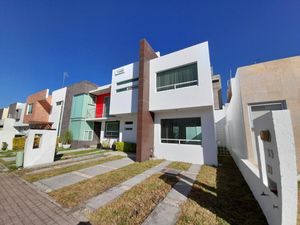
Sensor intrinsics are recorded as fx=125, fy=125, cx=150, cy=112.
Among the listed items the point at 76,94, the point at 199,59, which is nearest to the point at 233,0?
the point at 199,59

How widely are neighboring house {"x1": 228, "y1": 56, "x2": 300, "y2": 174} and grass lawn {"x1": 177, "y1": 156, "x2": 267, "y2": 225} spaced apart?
1.72 m

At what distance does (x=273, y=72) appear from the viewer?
5.79 meters

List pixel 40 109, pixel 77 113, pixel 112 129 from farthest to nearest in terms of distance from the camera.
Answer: pixel 40 109 → pixel 77 113 → pixel 112 129

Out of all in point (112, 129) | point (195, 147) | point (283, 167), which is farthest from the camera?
point (112, 129)

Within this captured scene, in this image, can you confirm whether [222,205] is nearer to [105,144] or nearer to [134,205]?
[134,205]

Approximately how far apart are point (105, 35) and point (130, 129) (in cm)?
988

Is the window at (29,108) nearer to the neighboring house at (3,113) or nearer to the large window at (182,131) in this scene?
the neighboring house at (3,113)

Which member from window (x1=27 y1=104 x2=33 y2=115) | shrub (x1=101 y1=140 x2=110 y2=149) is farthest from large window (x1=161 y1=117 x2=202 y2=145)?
window (x1=27 y1=104 x2=33 y2=115)

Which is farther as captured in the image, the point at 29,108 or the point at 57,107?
the point at 29,108

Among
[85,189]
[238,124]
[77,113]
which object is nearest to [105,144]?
[77,113]

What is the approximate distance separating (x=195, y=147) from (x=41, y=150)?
10.2 m

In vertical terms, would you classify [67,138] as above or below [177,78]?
below

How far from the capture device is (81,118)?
1608cm

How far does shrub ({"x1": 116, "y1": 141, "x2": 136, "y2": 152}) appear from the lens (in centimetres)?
1278
